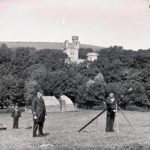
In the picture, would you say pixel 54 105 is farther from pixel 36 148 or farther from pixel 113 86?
pixel 36 148

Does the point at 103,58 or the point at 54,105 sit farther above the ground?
the point at 103,58

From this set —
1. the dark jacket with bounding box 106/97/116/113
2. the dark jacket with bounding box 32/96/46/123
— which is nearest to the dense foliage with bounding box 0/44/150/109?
the dark jacket with bounding box 106/97/116/113

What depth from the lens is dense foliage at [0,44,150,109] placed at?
124 metres

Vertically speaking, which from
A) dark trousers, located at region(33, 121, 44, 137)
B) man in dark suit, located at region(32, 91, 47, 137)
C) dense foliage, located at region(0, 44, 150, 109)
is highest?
man in dark suit, located at region(32, 91, 47, 137)

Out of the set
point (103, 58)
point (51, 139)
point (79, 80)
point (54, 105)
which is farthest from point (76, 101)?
point (51, 139)

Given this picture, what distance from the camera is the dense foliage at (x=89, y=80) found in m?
124

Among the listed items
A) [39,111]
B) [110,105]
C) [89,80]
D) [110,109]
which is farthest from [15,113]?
[89,80]

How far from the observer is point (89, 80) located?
13512 cm

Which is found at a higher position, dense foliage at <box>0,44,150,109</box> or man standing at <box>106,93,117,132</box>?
man standing at <box>106,93,117,132</box>

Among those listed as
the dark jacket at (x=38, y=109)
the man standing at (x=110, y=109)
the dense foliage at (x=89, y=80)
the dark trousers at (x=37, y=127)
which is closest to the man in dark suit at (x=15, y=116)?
the man standing at (x=110, y=109)

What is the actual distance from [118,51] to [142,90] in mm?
47514

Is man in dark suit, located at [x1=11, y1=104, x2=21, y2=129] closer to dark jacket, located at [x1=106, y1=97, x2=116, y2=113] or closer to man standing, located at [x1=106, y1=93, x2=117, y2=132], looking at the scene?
man standing, located at [x1=106, y1=93, x2=117, y2=132]

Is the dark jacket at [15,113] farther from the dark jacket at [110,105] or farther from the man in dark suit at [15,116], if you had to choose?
the dark jacket at [110,105]

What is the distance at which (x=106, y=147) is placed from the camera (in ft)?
55.7
